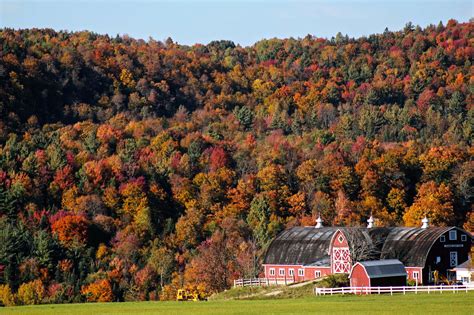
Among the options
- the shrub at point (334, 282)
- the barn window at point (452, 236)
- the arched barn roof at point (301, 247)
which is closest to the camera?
the shrub at point (334, 282)

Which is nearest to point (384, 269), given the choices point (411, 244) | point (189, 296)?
point (411, 244)

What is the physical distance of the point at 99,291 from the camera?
11231cm

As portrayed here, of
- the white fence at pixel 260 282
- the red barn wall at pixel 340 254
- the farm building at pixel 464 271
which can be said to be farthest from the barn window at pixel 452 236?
the white fence at pixel 260 282

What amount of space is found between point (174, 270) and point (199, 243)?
1389 centimetres

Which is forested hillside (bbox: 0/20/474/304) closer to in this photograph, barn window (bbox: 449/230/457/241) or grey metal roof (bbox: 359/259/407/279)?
barn window (bbox: 449/230/457/241)

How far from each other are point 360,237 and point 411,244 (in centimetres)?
394

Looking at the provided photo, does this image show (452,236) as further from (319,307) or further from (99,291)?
(99,291)

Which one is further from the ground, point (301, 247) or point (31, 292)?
point (301, 247)

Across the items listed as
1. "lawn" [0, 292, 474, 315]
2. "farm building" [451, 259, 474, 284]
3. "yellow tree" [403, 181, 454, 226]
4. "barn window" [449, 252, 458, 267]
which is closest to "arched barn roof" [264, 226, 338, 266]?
"barn window" [449, 252, 458, 267]

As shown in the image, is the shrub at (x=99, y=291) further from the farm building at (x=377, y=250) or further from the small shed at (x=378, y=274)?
the small shed at (x=378, y=274)

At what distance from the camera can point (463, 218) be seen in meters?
139

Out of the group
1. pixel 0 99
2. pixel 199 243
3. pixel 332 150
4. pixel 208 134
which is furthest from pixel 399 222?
pixel 0 99

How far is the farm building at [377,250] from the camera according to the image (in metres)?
85.9

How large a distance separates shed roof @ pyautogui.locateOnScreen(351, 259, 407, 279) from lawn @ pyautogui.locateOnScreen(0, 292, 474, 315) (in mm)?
7651
